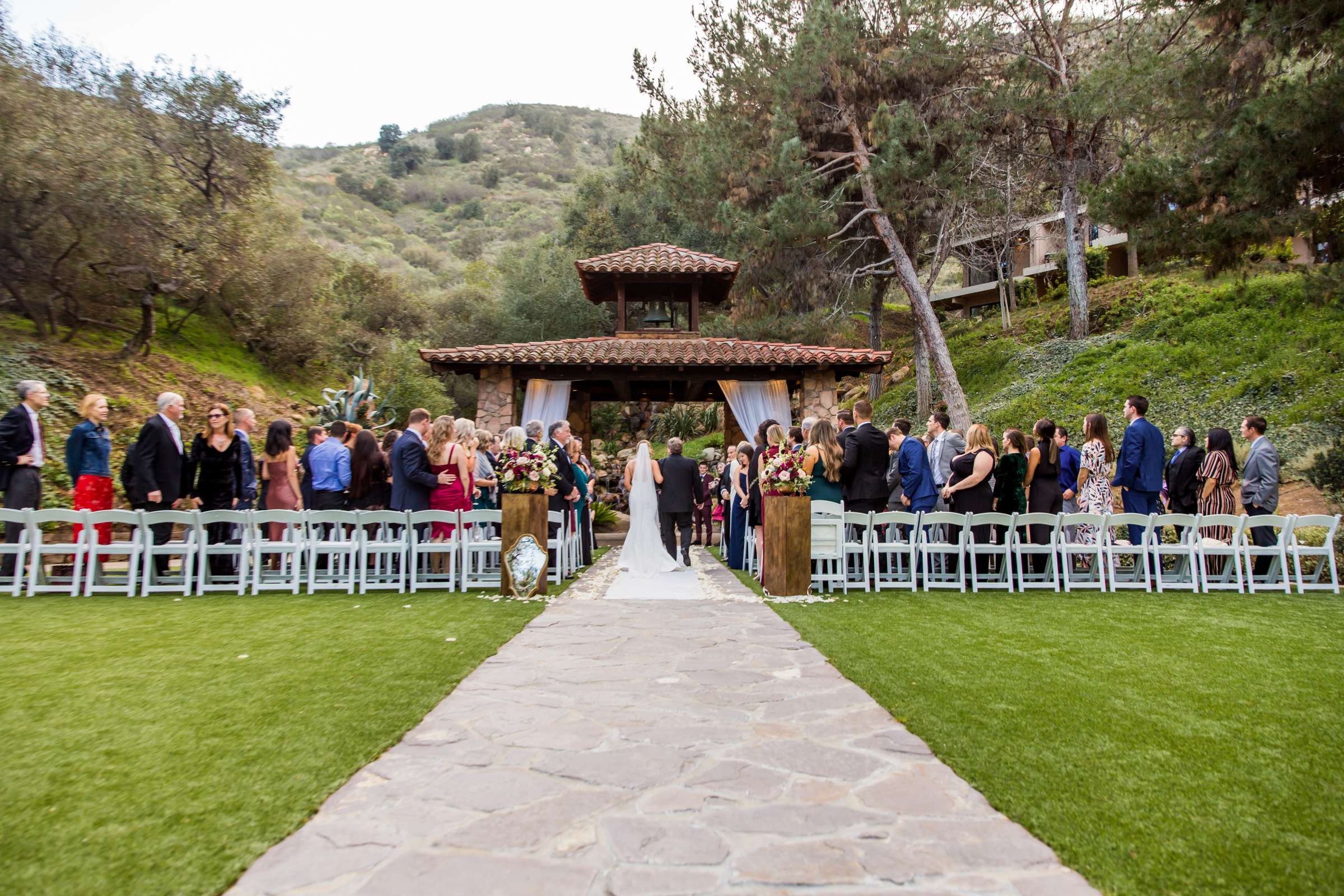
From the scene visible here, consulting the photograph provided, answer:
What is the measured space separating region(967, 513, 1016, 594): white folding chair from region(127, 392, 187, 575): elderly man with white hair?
25.3 ft

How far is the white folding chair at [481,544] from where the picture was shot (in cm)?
793

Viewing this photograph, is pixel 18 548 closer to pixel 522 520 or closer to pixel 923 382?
pixel 522 520

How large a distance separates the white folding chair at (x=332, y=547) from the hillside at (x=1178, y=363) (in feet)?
34.7

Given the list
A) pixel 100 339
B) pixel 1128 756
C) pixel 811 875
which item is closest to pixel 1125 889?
pixel 811 875

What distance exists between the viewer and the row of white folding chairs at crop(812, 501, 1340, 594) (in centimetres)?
784

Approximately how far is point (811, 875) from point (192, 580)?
747cm

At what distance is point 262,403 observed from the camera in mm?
21141

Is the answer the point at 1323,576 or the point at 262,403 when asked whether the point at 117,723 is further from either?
the point at 262,403

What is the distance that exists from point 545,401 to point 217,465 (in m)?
7.95

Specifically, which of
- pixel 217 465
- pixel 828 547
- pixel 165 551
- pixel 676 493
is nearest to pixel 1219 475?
pixel 828 547

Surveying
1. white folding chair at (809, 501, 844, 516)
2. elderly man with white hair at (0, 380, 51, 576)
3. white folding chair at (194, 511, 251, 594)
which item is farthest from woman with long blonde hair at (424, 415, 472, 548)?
white folding chair at (809, 501, 844, 516)

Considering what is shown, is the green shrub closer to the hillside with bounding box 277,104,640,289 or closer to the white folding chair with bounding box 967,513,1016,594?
the white folding chair with bounding box 967,513,1016,594

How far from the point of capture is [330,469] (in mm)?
8727

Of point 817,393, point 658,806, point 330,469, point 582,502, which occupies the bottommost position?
point 658,806
